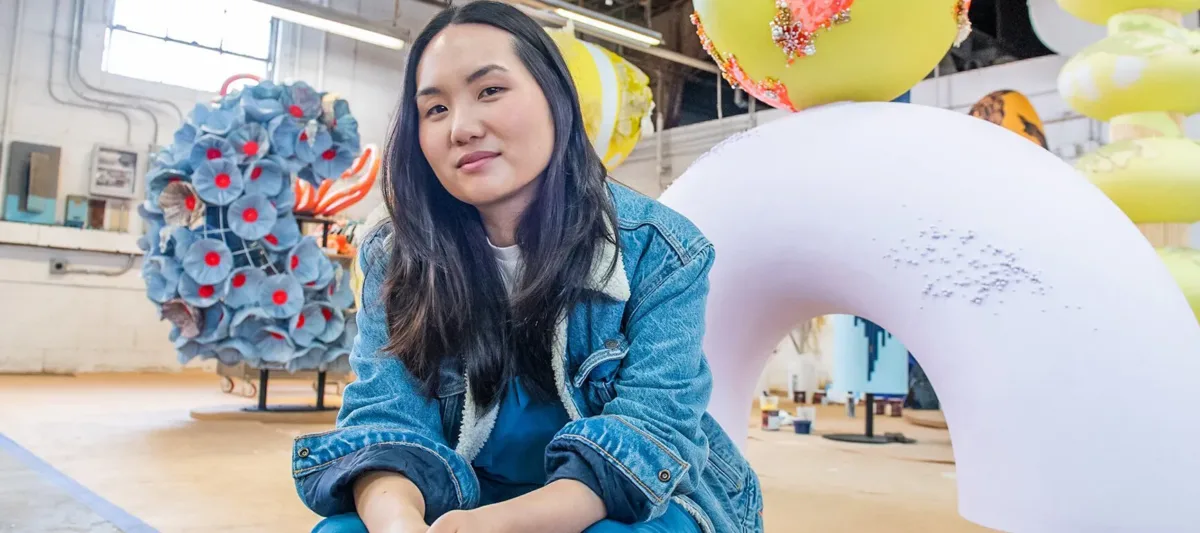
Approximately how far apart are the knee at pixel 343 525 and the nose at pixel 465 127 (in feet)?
1.26

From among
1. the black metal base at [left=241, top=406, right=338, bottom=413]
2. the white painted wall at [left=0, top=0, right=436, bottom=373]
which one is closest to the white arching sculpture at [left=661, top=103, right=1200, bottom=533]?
the black metal base at [left=241, top=406, right=338, bottom=413]

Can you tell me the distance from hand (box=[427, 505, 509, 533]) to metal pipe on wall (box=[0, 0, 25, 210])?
7444mm

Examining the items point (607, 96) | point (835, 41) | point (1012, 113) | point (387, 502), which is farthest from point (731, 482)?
point (1012, 113)

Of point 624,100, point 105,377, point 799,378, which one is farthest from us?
point 799,378

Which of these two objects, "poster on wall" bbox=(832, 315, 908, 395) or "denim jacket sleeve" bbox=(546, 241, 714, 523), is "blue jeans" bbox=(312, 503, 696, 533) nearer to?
"denim jacket sleeve" bbox=(546, 241, 714, 523)

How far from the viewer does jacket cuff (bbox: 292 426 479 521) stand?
31.9 inches

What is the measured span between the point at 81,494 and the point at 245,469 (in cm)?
52

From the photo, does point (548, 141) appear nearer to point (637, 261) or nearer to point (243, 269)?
point (637, 261)

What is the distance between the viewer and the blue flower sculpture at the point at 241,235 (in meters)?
3.57

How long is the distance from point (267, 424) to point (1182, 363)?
3.41m

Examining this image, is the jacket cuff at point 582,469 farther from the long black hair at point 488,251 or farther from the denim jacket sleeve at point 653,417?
the long black hair at point 488,251

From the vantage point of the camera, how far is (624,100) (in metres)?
3.11

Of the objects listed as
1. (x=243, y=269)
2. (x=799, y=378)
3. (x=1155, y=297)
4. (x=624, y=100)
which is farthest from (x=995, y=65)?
(x=1155, y=297)

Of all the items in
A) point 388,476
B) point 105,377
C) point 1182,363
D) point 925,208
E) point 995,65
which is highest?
point 995,65
